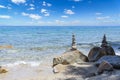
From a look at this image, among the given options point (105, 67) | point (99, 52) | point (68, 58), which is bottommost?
point (68, 58)

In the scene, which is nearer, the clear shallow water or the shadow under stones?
the shadow under stones

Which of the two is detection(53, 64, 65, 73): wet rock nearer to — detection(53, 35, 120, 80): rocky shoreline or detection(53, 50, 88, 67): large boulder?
detection(53, 35, 120, 80): rocky shoreline

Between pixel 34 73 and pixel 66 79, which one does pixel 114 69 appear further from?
pixel 34 73

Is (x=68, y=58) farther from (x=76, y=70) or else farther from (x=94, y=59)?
(x=76, y=70)

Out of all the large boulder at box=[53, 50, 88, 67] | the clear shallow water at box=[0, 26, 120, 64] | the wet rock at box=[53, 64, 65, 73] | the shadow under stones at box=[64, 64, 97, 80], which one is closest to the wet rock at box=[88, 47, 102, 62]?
the large boulder at box=[53, 50, 88, 67]

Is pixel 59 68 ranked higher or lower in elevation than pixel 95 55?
lower

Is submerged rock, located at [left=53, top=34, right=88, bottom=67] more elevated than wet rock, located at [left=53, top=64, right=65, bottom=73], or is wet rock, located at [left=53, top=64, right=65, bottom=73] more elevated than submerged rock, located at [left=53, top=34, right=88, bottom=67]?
submerged rock, located at [left=53, top=34, right=88, bottom=67]

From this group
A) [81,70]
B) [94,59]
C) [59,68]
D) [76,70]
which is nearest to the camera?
[81,70]

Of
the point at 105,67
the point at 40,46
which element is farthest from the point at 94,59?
the point at 40,46

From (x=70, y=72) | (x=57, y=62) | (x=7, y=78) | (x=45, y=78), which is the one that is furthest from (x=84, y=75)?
(x=7, y=78)

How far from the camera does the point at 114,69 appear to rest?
10977mm

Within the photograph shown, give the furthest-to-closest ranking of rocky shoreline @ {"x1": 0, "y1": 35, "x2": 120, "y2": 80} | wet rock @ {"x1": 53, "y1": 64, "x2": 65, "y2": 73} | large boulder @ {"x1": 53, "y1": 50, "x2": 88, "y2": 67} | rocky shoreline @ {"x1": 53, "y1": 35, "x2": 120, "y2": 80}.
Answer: large boulder @ {"x1": 53, "y1": 50, "x2": 88, "y2": 67}
wet rock @ {"x1": 53, "y1": 64, "x2": 65, "y2": 73}
rocky shoreline @ {"x1": 53, "y1": 35, "x2": 120, "y2": 80}
rocky shoreline @ {"x1": 0, "y1": 35, "x2": 120, "y2": 80}

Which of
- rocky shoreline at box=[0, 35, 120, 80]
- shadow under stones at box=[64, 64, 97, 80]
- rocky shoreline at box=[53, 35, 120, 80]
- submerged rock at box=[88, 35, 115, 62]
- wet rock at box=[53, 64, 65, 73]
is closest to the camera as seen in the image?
rocky shoreline at box=[0, 35, 120, 80]

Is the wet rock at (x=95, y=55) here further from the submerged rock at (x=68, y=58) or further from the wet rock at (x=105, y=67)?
the wet rock at (x=105, y=67)
